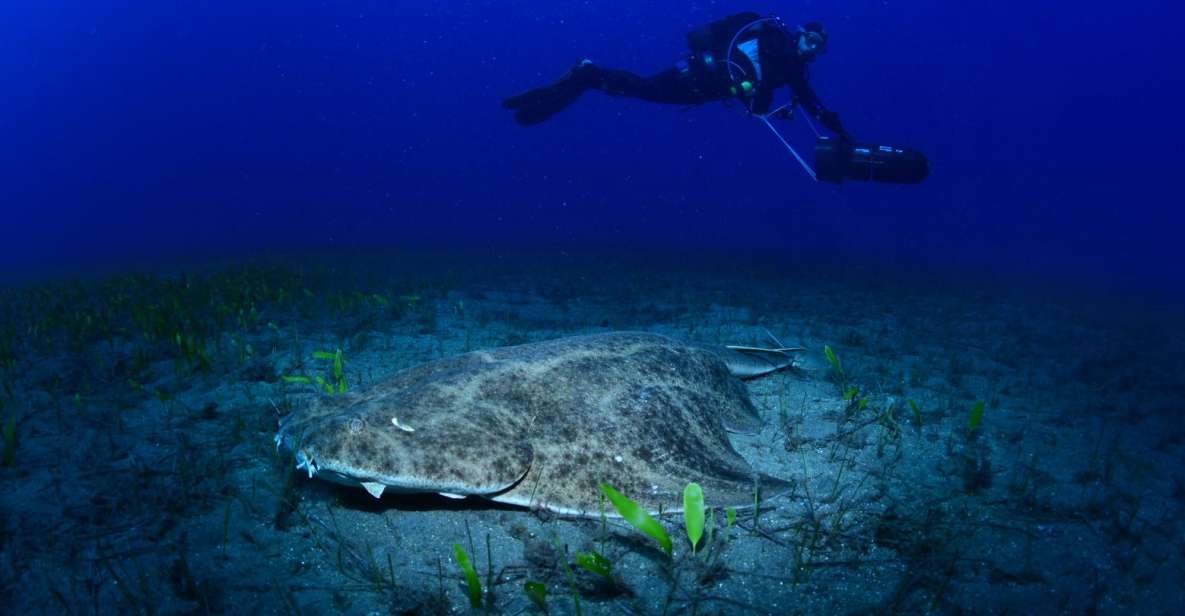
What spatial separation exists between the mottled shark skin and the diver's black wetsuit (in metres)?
8.68

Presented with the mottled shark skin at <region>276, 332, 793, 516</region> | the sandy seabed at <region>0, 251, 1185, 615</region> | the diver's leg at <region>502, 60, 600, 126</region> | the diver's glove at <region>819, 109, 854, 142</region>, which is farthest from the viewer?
the diver's leg at <region>502, 60, 600, 126</region>

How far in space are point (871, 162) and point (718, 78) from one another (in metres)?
4.46

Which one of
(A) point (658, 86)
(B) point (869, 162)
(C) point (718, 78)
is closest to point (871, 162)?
(B) point (869, 162)

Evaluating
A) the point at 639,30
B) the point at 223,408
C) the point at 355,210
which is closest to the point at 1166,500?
the point at 223,408

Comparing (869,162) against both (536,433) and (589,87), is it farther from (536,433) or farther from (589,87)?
(536,433)

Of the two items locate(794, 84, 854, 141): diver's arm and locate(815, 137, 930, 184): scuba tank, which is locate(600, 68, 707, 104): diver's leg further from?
locate(815, 137, 930, 184): scuba tank

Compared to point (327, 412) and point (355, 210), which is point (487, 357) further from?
point (355, 210)

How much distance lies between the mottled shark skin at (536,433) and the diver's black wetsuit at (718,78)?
8.68 metres

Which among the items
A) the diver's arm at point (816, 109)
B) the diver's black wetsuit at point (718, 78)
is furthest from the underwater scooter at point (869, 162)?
the diver's arm at point (816, 109)

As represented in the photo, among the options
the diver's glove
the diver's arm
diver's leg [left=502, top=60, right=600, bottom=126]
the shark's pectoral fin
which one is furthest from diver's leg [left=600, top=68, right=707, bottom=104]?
the shark's pectoral fin

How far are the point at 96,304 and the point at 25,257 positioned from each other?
4298 cm

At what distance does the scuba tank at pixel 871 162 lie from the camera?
9.34 meters

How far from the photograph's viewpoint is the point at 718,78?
484 inches

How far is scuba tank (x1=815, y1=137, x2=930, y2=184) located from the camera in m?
9.34
